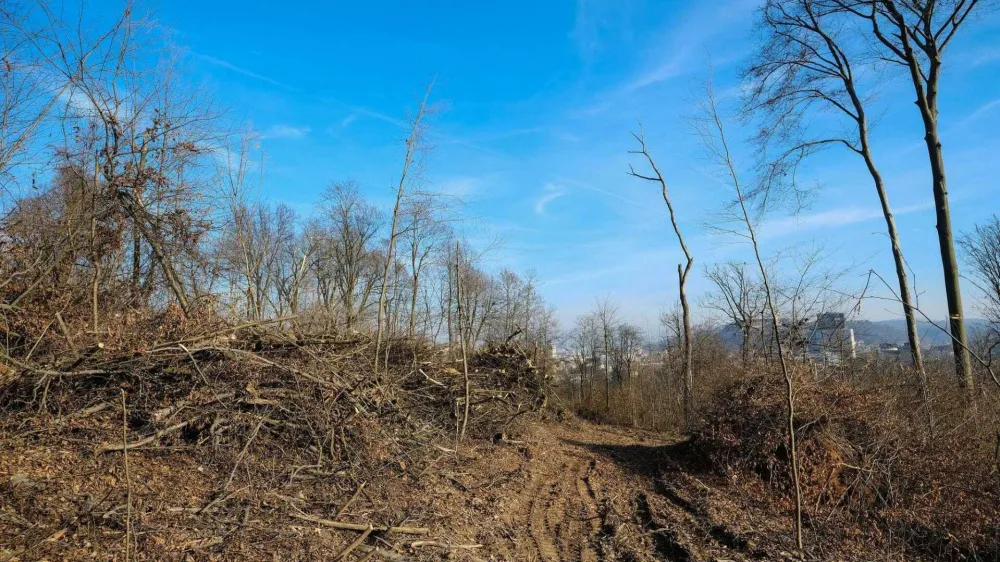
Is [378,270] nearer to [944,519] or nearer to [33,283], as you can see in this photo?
[33,283]

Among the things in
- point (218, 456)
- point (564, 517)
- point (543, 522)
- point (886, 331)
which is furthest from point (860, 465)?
point (218, 456)

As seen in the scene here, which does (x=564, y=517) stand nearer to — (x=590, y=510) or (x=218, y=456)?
(x=590, y=510)

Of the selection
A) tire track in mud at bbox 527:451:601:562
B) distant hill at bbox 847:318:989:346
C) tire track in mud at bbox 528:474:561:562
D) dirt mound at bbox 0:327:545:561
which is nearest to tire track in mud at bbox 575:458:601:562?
tire track in mud at bbox 527:451:601:562

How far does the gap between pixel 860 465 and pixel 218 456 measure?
27.8ft

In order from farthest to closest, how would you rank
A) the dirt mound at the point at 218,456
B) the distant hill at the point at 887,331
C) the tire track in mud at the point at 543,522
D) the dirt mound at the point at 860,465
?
the distant hill at the point at 887,331, the dirt mound at the point at 860,465, the tire track in mud at the point at 543,522, the dirt mound at the point at 218,456

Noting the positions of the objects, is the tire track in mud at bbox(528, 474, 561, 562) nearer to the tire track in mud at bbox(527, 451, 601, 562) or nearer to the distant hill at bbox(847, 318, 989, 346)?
the tire track in mud at bbox(527, 451, 601, 562)

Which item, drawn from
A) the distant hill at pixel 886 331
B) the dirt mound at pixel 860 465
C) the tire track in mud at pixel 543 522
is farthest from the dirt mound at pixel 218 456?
the distant hill at pixel 886 331

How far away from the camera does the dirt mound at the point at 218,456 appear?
14.3ft

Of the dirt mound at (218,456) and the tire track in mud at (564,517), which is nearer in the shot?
the dirt mound at (218,456)

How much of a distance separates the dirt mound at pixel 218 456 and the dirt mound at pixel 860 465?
4628 mm

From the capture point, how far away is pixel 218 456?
6160 mm

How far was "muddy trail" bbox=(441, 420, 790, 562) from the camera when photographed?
5.69 m

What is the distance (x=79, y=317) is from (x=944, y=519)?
1134 centimetres

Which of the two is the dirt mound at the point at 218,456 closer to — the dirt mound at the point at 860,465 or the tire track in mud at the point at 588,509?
the tire track in mud at the point at 588,509
